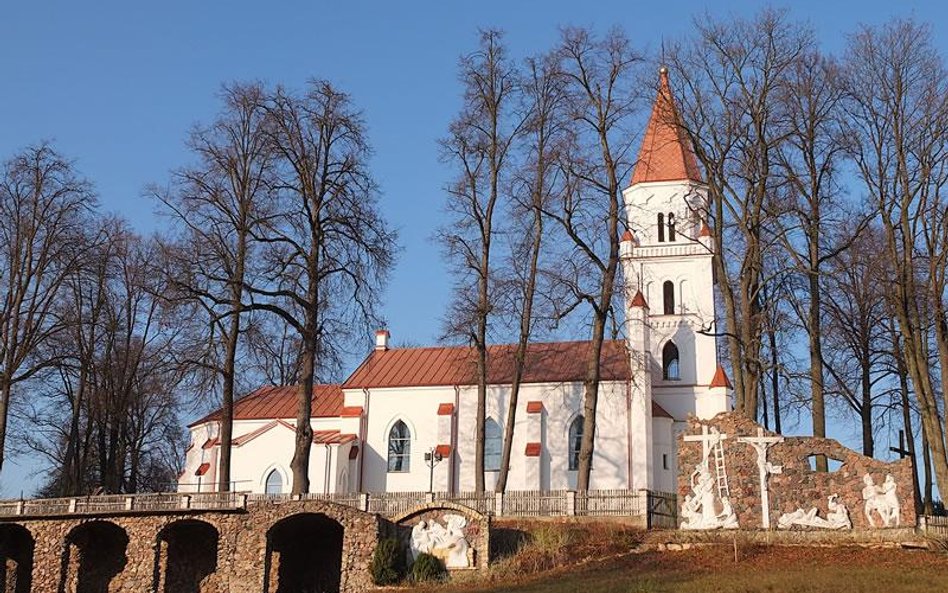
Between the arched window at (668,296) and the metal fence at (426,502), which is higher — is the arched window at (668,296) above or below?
above

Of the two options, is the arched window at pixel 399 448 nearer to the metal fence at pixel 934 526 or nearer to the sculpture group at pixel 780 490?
the sculpture group at pixel 780 490

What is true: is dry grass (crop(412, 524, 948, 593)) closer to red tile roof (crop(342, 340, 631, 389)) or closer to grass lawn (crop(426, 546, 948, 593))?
grass lawn (crop(426, 546, 948, 593))

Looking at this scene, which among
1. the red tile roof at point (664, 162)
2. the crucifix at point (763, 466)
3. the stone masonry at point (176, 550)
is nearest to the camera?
the crucifix at point (763, 466)

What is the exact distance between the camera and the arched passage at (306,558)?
3072cm

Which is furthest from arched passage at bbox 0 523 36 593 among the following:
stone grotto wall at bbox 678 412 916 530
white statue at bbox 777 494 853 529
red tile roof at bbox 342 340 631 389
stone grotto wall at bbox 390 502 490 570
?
white statue at bbox 777 494 853 529

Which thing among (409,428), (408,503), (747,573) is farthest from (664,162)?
(747,573)

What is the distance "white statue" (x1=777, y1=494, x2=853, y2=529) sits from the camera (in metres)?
25.8

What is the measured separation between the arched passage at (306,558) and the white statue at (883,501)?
14179 mm

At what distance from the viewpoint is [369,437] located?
1702 inches

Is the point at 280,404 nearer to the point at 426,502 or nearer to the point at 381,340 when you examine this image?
the point at 381,340

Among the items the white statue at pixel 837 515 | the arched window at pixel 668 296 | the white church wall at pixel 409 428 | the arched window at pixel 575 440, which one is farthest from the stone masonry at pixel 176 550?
the arched window at pixel 668 296

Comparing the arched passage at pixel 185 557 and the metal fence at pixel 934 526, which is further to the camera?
the arched passage at pixel 185 557

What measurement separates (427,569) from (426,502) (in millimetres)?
2055

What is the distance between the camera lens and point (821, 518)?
2605cm
